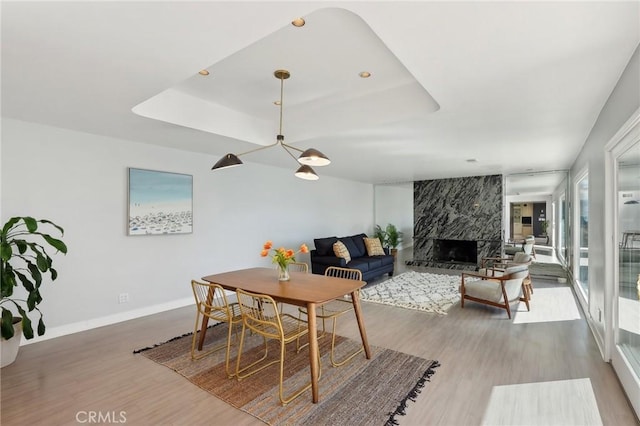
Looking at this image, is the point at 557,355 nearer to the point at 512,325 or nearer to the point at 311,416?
the point at 512,325

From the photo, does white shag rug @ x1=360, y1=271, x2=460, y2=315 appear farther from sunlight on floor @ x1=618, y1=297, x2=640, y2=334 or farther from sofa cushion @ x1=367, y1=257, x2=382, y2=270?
sunlight on floor @ x1=618, y1=297, x2=640, y2=334

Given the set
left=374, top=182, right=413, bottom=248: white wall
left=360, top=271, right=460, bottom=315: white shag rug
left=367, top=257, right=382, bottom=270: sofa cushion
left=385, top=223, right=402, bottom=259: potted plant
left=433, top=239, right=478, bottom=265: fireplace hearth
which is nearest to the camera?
left=360, top=271, right=460, bottom=315: white shag rug

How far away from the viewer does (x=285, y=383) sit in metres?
2.62

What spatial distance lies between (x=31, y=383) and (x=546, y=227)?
15.1 m

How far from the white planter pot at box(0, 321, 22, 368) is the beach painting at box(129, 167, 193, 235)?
1484 millimetres

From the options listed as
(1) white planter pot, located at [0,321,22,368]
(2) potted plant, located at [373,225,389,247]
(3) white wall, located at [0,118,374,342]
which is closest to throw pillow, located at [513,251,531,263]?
(2) potted plant, located at [373,225,389,247]

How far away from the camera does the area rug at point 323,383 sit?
221 centimetres

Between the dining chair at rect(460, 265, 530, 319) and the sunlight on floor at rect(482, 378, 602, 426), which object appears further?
the dining chair at rect(460, 265, 530, 319)

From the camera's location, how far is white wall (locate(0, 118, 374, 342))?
3.50 metres

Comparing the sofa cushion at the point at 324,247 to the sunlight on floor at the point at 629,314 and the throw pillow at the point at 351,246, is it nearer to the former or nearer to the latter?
the throw pillow at the point at 351,246

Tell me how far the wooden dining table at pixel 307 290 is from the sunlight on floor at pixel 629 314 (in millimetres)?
2096

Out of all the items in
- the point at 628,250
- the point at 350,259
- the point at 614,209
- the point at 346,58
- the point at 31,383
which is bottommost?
the point at 31,383

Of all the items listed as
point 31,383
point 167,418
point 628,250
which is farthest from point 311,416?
point 628,250
